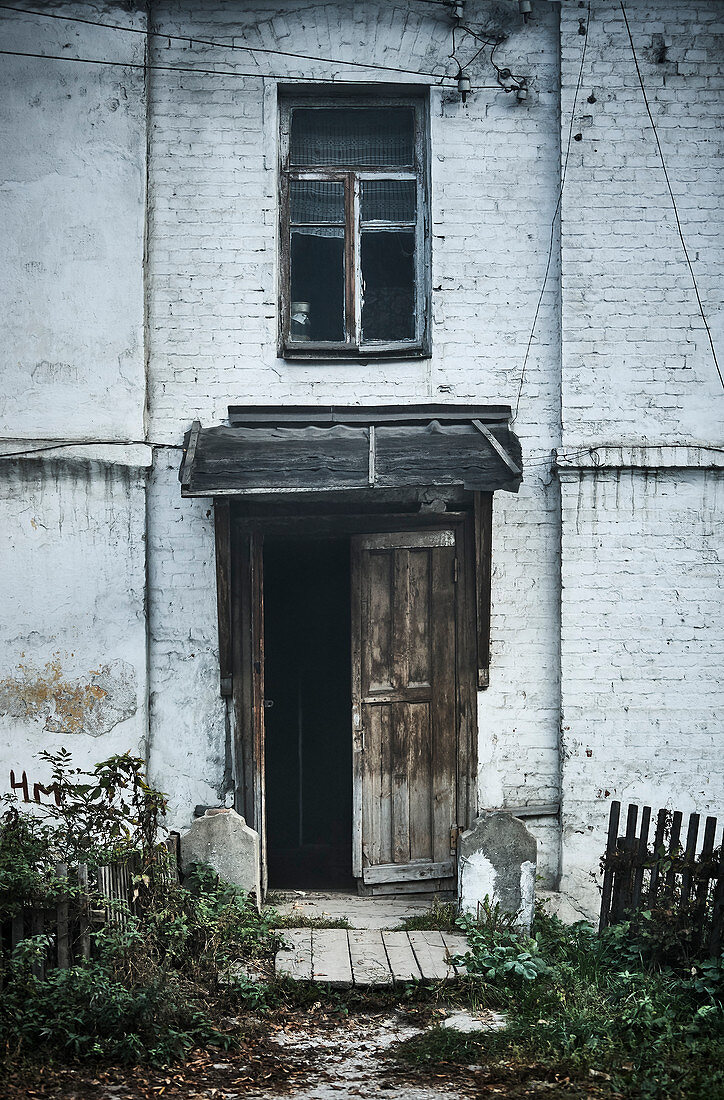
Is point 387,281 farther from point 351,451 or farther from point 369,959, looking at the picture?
point 369,959

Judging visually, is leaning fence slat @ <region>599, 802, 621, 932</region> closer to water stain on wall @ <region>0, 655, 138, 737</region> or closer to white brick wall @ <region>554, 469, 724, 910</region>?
white brick wall @ <region>554, 469, 724, 910</region>

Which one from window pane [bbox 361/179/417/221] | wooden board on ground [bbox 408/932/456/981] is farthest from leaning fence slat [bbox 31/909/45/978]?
window pane [bbox 361/179/417/221]

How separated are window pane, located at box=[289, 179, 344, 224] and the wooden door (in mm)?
2404

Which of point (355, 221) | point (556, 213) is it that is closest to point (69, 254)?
point (355, 221)

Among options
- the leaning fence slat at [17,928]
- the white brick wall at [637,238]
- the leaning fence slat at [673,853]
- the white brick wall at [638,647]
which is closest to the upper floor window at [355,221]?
the white brick wall at [637,238]

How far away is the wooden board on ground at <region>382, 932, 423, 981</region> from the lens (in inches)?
232

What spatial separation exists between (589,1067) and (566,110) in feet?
20.0

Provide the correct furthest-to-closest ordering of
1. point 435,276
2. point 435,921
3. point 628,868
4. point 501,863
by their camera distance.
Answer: point 435,276, point 435,921, point 501,863, point 628,868

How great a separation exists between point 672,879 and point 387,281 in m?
4.53

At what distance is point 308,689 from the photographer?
31.1 feet

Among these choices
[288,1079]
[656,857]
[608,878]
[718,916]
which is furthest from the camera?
[608,878]

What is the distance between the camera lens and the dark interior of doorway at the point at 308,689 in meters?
9.32

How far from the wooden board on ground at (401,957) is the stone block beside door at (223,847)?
91 cm

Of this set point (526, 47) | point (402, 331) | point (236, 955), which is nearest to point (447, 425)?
point (402, 331)
